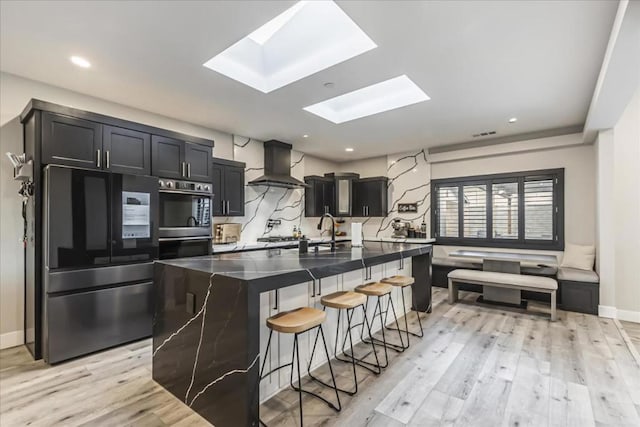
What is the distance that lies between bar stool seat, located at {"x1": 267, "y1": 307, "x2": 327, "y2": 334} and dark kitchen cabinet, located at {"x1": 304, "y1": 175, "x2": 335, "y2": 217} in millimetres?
4370

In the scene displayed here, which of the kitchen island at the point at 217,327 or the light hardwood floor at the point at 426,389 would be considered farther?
the light hardwood floor at the point at 426,389

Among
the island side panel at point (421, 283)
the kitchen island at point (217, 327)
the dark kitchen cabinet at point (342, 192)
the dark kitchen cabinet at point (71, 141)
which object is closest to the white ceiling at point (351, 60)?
the dark kitchen cabinet at point (71, 141)

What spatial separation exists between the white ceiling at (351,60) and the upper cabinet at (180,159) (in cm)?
51

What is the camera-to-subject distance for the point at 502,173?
18.0 feet

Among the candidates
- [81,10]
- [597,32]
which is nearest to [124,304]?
[81,10]

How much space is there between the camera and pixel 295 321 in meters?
1.93

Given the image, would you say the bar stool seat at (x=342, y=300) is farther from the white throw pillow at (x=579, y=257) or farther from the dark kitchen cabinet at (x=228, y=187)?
the white throw pillow at (x=579, y=257)

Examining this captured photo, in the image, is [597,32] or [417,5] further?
[597,32]

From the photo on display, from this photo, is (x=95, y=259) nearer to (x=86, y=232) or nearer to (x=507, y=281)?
(x=86, y=232)

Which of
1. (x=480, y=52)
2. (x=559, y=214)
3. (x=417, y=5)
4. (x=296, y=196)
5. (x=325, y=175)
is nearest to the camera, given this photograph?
(x=417, y=5)

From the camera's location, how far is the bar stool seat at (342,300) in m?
2.33

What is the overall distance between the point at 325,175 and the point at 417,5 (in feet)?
16.7

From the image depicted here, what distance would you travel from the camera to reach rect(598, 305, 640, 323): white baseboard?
389 cm

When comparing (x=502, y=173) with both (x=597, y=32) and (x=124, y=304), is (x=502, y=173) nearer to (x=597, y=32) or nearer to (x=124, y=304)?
(x=597, y=32)
